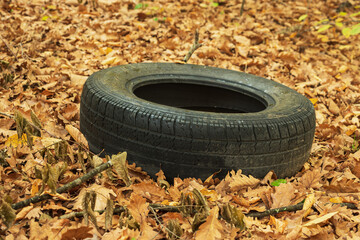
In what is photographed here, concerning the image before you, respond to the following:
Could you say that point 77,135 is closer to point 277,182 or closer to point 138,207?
point 138,207

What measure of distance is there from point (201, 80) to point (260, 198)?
1.61 meters

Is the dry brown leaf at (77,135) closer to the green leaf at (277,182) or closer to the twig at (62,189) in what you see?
the twig at (62,189)

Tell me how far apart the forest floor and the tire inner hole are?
0.75 m

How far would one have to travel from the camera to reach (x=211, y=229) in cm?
232

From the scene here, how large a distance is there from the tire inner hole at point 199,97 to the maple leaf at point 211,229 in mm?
1856

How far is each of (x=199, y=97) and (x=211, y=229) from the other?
212 centimetres

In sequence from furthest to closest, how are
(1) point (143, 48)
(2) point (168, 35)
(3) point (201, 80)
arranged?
(2) point (168, 35)
(1) point (143, 48)
(3) point (201, 80)

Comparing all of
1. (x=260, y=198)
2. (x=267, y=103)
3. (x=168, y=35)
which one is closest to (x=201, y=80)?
(x=267, y=103)

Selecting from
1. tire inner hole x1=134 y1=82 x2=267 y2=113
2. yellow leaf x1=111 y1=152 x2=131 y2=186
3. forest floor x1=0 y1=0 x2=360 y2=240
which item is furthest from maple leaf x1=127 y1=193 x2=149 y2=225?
tire inner hole x1=134 y1=82 x2=267 y2=113

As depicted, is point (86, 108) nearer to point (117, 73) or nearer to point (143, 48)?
point (117, 73)

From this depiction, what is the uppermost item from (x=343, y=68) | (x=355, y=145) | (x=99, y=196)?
(x=99, y=196)

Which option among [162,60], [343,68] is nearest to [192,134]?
[162,60]

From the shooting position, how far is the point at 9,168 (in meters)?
2.89

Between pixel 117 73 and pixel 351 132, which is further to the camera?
pixel 351 132
